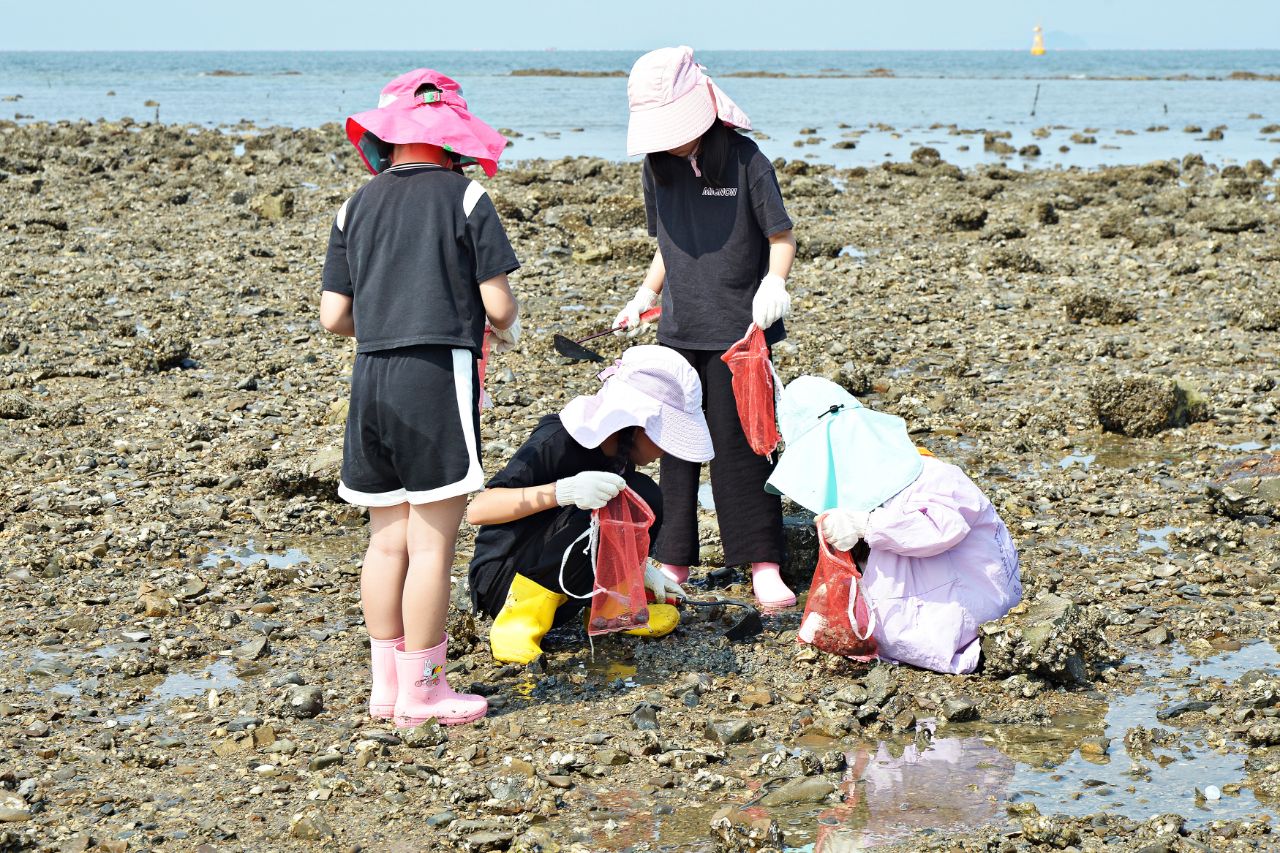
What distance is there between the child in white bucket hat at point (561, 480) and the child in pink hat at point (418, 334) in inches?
18.2

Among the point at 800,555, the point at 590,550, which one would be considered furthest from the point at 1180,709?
the point at 590,550

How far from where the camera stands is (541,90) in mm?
58125

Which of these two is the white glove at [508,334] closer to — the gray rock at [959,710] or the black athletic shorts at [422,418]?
the black athletic shorts at [422,418]

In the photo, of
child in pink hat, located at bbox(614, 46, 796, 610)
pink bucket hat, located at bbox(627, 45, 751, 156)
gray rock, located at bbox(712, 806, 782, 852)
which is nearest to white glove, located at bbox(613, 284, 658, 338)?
child in pink hat, located at bbox(614, 46, 796, 610)

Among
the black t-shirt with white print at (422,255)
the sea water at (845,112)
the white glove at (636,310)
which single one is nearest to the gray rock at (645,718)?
the black t-shirt with white print at (422,255)

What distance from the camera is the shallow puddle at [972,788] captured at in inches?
129

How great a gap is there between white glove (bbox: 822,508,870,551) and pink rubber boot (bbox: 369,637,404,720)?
138 cm

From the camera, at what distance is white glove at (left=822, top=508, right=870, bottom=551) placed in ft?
13.6

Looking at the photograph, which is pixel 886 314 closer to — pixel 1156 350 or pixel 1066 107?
pixel 1156 350

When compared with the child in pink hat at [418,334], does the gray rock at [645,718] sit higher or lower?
lower

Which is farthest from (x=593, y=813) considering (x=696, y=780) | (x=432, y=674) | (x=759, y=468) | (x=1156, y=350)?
(x=1156, y=350)

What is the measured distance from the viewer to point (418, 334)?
3.69 meters

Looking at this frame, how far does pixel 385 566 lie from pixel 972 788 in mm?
1766

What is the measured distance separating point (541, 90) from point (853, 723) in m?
56.7
